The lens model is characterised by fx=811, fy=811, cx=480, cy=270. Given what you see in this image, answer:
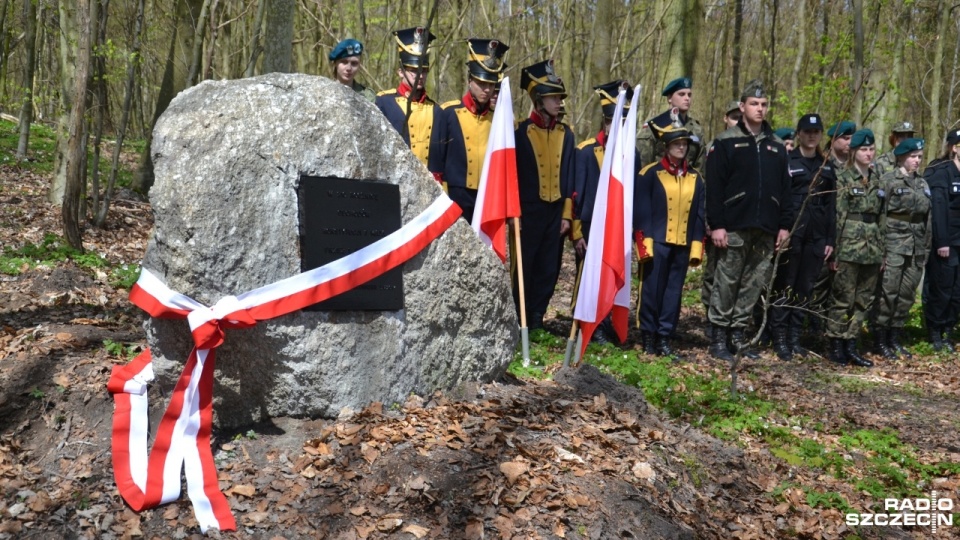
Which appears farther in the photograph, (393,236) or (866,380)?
(866,380)

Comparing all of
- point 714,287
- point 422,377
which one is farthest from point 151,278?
point 714,287

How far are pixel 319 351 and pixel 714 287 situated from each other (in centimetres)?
506

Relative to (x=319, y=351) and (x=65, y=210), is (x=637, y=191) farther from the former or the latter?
(x=65, y=210)

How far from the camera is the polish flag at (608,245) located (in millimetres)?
6074

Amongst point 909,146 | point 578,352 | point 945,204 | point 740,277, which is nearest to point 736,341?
point 740,277

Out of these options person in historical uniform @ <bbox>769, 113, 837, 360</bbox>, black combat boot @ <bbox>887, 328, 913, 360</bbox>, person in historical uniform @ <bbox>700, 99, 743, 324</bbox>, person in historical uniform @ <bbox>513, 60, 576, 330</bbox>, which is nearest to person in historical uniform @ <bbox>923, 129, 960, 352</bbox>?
black combat boot @ <bbox>887, 328, 913, 360</bbox>

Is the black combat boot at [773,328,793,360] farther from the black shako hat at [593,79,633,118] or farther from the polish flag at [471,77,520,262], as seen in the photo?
the polish flag at [471,77,520,262]

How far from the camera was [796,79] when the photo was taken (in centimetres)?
2003

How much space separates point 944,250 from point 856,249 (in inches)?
68.2

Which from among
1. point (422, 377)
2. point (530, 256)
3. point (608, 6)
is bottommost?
point (422, 377)

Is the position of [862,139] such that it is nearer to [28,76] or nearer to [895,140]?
[895,140]

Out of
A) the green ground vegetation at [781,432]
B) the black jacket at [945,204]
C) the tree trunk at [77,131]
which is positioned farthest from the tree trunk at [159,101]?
the black jacket at [945,204]

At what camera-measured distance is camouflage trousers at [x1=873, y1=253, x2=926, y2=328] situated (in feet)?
30.9

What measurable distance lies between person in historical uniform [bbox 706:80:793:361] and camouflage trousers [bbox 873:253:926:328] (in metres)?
2.07
